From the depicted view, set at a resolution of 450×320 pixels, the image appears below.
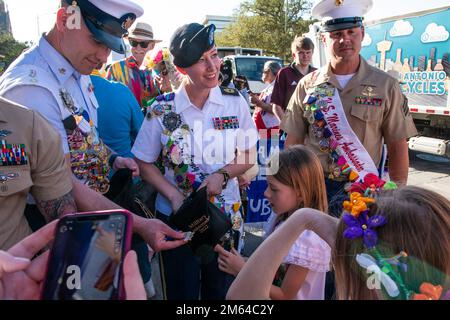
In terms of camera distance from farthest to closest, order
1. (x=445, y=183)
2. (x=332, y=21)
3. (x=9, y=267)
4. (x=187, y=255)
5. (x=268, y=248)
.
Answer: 1. (x=445, y=183)
2. (x=332, y=21)
3. (x=187, y=255)
4. (x=268, y=248)
5. (x=9, y=267)

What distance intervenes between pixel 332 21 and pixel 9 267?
2.19 metres

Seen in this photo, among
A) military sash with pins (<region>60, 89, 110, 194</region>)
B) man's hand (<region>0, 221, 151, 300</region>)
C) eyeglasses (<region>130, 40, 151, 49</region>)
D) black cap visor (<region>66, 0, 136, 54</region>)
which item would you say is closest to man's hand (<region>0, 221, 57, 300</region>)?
man's hand (<region>0, 221, 151, 300</region>)

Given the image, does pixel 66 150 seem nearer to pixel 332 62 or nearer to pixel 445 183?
pixel 332 62

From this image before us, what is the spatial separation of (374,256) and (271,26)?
29502 mm

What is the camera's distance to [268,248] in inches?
51.1

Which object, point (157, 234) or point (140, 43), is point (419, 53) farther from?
point (157, 234)

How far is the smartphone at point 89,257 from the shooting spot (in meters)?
0.86

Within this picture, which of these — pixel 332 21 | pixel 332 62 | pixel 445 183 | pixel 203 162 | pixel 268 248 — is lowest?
pixel 445 183

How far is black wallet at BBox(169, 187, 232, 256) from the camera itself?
168 centimetres

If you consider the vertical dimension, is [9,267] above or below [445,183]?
above

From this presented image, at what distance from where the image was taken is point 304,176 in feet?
6.50

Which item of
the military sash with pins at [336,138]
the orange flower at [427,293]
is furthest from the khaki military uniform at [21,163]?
the military sash with pins at [336,138]

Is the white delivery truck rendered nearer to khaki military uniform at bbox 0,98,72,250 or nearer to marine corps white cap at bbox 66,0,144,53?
marine corps white cap at bbox 66,0,144,53
